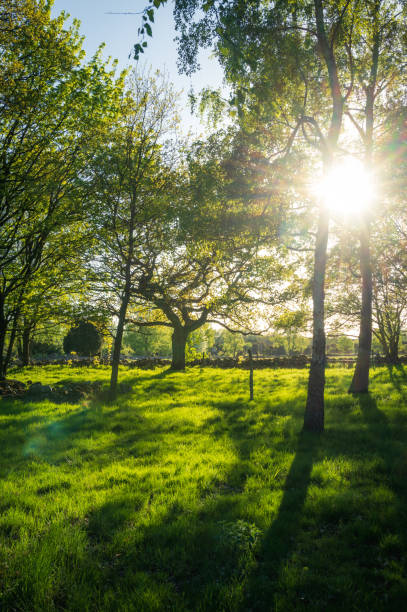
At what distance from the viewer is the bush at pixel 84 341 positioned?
39688 mm

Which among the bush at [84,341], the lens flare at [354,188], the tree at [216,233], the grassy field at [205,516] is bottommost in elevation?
the grassy field at [205,516]

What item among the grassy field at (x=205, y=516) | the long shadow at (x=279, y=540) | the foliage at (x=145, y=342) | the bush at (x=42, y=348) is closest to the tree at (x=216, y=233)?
the grassy field at (x=205, y=516)

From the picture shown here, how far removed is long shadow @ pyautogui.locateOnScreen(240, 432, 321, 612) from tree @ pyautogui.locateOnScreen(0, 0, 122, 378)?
1128 centimetres

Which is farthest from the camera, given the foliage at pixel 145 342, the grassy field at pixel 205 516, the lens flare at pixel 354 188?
the foliage at pixel 145 342

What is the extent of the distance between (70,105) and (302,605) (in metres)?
15.3

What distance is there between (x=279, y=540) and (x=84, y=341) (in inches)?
1526

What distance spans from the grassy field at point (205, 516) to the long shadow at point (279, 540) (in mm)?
17

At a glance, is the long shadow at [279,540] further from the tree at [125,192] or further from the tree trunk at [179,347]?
the tree trunk at [179,347]

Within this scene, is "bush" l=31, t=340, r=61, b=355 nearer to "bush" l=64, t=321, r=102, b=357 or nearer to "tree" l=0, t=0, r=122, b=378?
"bush" l=64, t=321, r=102, b=357

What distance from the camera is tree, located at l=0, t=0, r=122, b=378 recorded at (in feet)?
36.5

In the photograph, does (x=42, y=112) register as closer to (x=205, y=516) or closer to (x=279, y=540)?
(x=205, y=516)

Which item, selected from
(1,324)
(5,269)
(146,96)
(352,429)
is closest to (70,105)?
(146,96)

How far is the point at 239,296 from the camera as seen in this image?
20.4 meters

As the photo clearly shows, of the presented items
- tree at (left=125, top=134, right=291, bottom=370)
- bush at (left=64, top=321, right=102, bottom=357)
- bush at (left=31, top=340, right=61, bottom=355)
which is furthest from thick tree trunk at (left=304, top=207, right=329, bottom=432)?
bush at (left=31, top=340, right=61, bottom=355)
